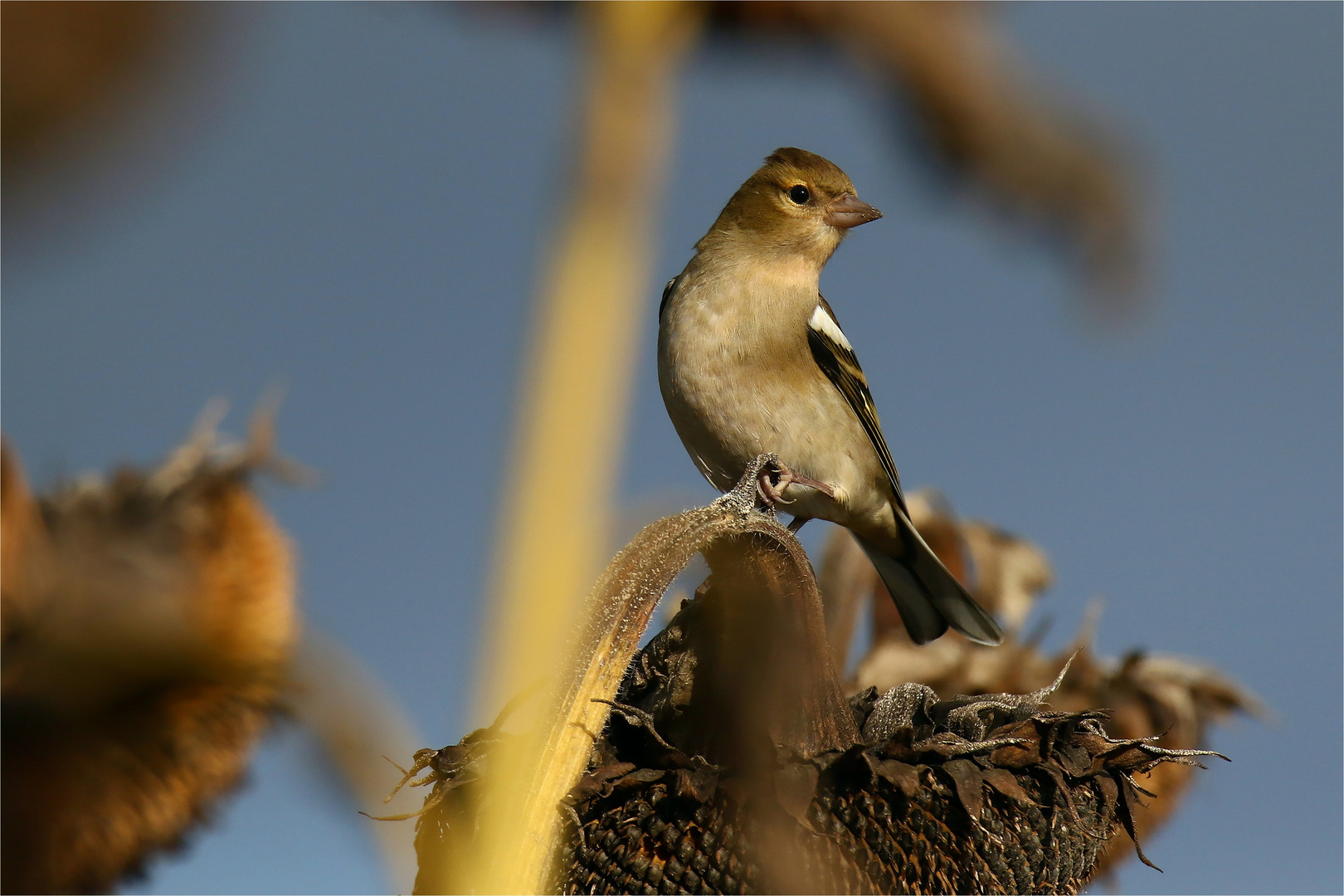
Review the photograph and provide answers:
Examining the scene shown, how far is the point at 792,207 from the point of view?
16.8ft

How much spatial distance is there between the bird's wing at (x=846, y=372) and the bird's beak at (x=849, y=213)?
40cm

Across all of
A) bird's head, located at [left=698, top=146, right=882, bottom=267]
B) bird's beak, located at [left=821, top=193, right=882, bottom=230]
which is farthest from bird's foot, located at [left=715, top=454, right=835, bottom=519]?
bird's beak, located at [left=821, top=193, right=882, bottom=230]

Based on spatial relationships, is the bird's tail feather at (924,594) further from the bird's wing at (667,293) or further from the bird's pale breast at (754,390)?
the bird's wing at (667,293)

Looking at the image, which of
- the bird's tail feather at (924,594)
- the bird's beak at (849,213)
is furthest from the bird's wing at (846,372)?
the bird's beak at (849,213)

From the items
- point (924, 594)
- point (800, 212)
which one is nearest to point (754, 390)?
point (800, 212)

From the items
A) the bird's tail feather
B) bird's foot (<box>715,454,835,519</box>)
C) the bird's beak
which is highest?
the bird's beak

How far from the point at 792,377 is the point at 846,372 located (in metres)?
0.56

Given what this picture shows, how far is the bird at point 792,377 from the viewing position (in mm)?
4562

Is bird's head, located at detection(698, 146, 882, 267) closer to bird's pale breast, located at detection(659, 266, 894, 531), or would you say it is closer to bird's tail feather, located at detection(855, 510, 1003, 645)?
bird's pale breast, located at detection(659, 266, 894, 531)

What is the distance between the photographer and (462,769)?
2406 millimetres

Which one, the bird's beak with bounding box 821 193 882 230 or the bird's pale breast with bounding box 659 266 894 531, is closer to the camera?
the bird's pale breast with bounding box 659 266 894 531

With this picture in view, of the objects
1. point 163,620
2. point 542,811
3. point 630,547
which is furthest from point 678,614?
point 163,620

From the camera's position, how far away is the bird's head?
5051 millimetres

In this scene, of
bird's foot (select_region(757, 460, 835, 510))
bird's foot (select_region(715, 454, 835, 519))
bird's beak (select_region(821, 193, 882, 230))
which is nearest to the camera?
bird's foot (select_region(715, 454, 835, 519))
